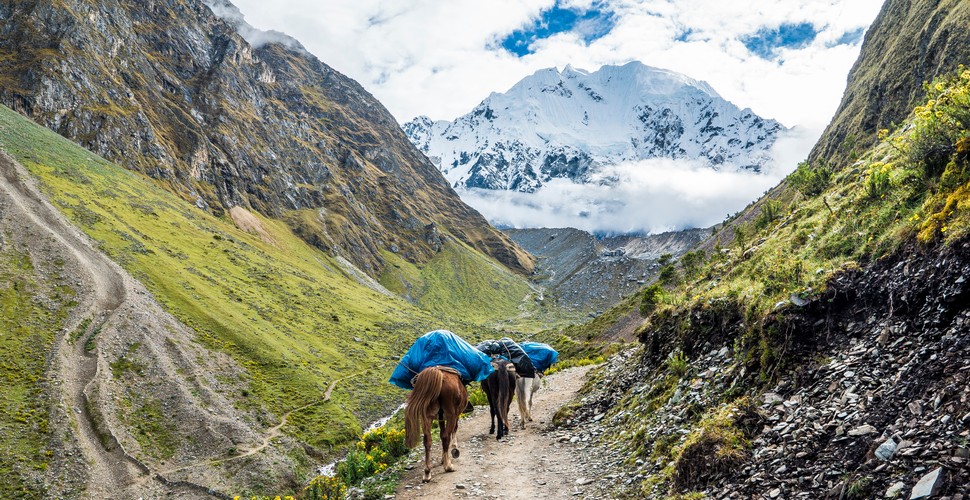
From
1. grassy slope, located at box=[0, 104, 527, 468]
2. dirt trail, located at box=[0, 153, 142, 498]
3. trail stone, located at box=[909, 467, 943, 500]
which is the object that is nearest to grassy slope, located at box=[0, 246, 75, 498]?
dirt trail, located at box=[0, 153, 142, 498]

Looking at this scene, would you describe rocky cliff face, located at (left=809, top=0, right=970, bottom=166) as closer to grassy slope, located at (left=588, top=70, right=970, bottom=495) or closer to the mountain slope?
grassy slope, located at (left=588, top=70, right=970, bottom=495)

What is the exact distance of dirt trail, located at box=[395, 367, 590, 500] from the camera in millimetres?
13328

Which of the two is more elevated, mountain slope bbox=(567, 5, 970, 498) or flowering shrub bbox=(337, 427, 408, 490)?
mountain slope bbox=(567, 5, 970, 498)

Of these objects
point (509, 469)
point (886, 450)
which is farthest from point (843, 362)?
point (509, 469)

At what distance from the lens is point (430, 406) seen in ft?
48.0

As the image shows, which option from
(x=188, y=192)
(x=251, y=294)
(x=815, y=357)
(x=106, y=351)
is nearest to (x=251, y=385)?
(x=106, y=351)

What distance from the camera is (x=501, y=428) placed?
1938cm

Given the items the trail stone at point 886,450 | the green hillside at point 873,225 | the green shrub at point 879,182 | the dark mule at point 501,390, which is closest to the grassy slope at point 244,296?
the dark mule at point 501,390

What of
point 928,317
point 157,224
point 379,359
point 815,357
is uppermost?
point 157,224

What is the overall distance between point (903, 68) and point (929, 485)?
93.6 meters

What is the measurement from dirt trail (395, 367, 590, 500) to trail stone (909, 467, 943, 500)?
7.71 m

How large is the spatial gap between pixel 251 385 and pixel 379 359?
32500 millimetres

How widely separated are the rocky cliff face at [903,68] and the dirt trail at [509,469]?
5931 centimetres

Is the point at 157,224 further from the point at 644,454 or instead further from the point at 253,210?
the point at 644,454
